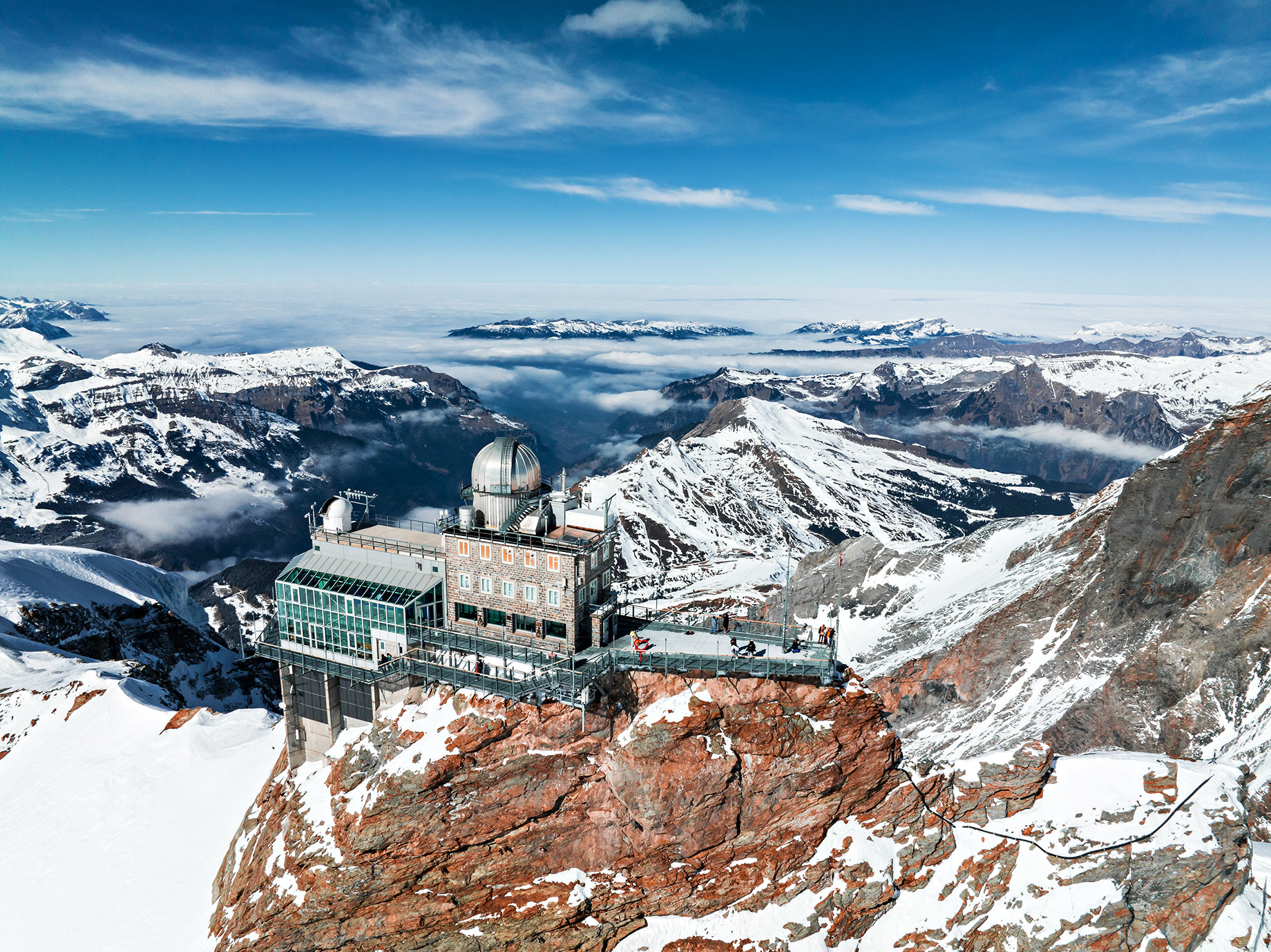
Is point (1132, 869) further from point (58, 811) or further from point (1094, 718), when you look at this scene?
point (58, 811)

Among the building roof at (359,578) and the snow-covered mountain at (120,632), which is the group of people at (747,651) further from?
the snow-covered mountain at (120,632)

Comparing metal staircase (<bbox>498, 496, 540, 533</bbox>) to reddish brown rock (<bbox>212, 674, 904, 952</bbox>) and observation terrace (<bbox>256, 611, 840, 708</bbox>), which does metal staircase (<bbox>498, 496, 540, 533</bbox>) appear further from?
reddish brown rock (<bbox>212, 674, 904, 952</bbox>)

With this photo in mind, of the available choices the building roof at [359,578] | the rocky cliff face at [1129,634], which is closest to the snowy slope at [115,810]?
the building roof at [359,578]

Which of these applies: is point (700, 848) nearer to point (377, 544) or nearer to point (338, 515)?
point (377, 544)

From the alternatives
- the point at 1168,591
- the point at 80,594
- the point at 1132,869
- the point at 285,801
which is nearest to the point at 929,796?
the point at 1132,869

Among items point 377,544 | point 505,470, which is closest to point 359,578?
point 377,544

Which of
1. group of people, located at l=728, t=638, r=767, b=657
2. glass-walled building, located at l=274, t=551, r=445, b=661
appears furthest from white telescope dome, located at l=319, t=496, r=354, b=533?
group of people, located at l=728, t=638, r=767, b=657
